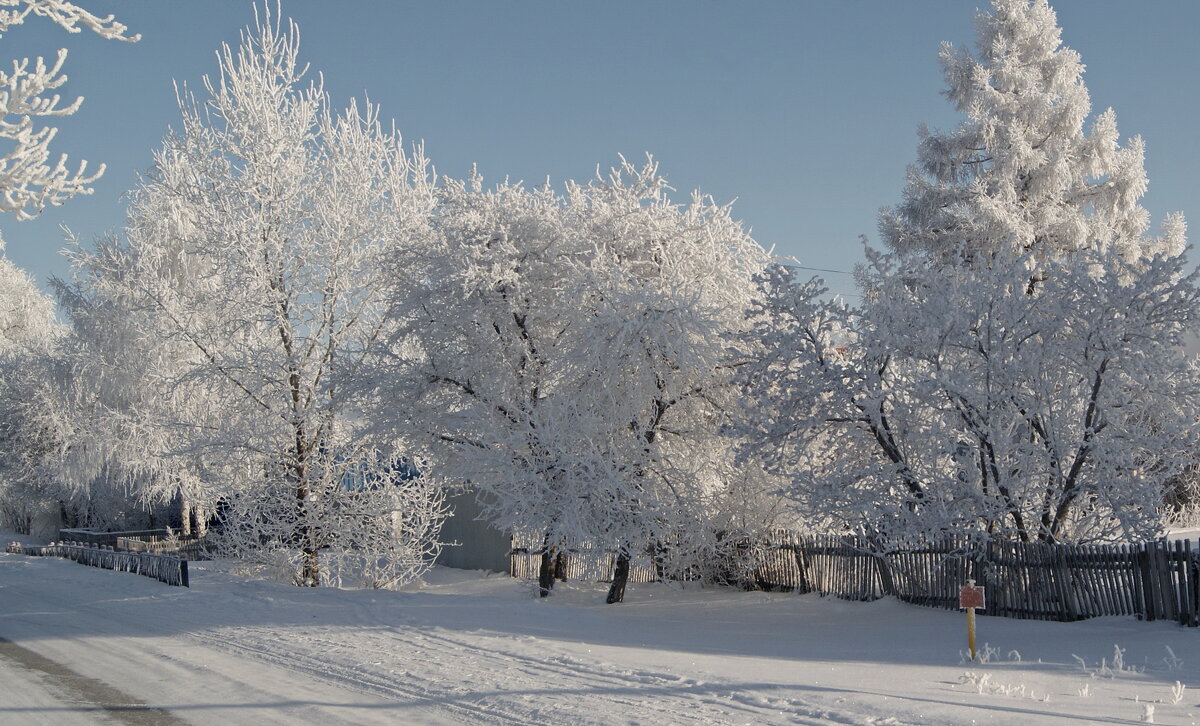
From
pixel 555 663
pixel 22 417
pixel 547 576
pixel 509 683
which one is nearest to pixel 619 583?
pixel 547 576

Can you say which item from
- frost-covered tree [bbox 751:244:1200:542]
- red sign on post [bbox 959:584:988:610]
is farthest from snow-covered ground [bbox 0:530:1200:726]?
frost-covered tree [bbox 751:244:1200:542]

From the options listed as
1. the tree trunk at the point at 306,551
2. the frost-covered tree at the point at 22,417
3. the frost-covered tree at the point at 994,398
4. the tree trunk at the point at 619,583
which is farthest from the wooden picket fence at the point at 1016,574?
the frost-covered tree at the point at 22,417

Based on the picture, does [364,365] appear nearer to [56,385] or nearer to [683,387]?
[683,387]

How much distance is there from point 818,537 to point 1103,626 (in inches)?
201

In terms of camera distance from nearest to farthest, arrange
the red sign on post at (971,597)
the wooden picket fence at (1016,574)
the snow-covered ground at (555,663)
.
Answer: the snow-covered ground at (555,663), the red sign on post at (971,597), the wooden picket fence at (1016,574)

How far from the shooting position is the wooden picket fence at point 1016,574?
1074 cm

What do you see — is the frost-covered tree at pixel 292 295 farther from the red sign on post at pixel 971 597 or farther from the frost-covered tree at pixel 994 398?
the red sign on post at pixel 971 597

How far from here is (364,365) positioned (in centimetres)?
1722

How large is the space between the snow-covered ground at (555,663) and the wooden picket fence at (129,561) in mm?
1145

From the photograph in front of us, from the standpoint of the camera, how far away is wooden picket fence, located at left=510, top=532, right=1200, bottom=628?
10.7 metres

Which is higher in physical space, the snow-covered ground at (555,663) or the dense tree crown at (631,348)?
the dense tree crown at (631,348)

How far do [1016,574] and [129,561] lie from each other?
16.3m

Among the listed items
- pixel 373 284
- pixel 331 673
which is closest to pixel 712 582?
pixel 373 284

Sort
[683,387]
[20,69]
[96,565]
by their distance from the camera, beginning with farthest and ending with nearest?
[96,565] → [683,387] → [20,69]
